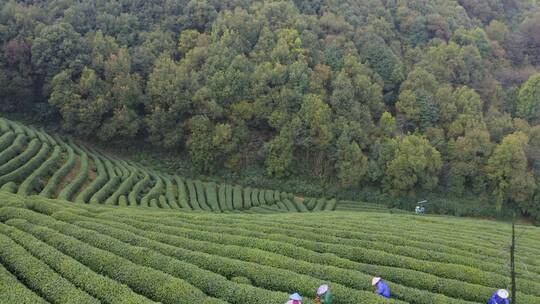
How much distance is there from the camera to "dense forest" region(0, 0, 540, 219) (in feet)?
122

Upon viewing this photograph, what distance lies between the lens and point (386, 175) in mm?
37469

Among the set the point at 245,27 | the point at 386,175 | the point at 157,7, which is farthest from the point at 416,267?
the point at 157,7

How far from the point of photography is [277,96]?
129 ft

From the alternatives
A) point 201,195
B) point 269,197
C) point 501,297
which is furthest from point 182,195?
point 501,297

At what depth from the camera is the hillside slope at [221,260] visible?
40.3 feet

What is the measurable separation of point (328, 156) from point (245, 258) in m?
24.9

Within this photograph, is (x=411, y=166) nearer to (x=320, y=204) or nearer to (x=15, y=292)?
(x=320, y=204)

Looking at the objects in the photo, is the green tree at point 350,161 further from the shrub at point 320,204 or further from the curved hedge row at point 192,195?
the curved hedge row at point 192,195

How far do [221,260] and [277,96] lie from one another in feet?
87.7

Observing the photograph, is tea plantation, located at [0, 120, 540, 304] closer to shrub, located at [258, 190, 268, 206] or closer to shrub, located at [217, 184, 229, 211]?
shrub, located at [217, 184, 229, 211]

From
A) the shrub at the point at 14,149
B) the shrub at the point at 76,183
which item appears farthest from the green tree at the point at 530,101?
the shrub at the point at 14,149

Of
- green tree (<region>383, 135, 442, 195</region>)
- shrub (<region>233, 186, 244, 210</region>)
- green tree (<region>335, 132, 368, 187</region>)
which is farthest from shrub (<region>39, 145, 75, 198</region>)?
green tree (<region>383, 135, 442, 195</region>)

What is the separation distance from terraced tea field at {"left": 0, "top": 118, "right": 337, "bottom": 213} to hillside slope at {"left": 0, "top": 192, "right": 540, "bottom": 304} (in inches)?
316

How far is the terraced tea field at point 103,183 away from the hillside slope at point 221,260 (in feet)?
26.4
